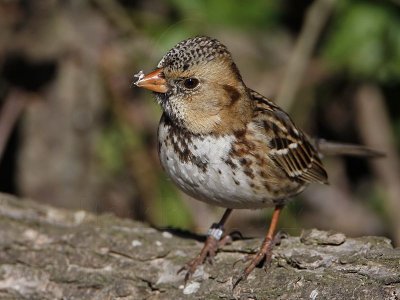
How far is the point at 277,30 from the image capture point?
6801 millimetres

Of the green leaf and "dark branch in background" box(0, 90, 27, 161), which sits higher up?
the green leaf

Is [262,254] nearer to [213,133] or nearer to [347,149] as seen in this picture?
[213,133]

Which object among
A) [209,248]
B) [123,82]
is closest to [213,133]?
[209,248]

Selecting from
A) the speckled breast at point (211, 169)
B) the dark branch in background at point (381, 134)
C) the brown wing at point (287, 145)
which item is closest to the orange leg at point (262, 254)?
the speckled breast at point (211, 169)

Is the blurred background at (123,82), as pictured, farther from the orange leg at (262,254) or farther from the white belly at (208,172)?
the white belly at (208,172)

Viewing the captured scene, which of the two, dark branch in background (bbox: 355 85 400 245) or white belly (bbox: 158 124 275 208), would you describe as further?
dark branch in background (bbox: 355 85 400 245)

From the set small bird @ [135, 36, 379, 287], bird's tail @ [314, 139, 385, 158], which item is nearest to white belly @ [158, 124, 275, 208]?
small bird @ [135, 36, 379, 287]

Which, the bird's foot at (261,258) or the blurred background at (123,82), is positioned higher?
the blurred background at (123,82)

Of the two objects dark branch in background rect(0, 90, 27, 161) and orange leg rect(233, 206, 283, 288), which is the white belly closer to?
orange leg rect(233, 206, 283, 288)

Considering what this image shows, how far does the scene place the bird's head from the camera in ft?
12.7

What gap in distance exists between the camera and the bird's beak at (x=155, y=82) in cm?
388

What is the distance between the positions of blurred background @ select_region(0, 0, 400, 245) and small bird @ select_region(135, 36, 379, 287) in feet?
6.49

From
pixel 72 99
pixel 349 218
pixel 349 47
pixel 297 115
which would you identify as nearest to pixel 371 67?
pixel 349 47

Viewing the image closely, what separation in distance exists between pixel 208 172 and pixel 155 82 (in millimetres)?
461
